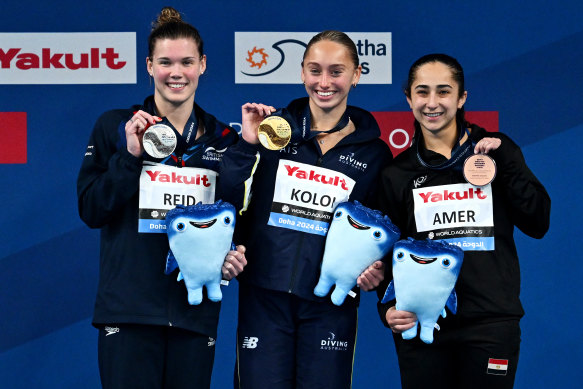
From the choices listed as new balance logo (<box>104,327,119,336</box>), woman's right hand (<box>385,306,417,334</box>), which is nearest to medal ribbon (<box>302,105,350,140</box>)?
woman's right hand (<box>385,306,417,334</box>)

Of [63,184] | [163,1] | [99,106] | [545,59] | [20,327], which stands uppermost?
[163,1]

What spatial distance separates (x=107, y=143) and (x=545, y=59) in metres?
2.16

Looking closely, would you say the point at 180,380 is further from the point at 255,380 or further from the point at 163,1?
the point at 163,1

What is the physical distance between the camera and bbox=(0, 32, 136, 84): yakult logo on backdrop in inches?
138

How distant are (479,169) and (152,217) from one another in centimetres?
96

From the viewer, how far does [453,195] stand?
2.32 meters

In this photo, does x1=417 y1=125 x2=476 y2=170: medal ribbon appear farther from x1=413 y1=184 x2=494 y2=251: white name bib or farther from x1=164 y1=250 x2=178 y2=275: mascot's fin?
x1=164 y1=250 x2=178 y2=275: mascot's fin

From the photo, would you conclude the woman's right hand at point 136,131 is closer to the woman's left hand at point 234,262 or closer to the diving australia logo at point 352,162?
the woman's left hand at point 234,262

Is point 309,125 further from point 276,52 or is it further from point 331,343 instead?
point 276,52

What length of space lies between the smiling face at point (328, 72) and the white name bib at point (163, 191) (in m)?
0.43

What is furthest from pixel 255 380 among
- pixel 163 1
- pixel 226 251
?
pixel 163 1

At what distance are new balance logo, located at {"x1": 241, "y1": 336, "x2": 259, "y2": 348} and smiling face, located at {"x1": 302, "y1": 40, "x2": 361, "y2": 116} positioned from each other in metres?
0.73

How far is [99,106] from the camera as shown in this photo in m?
3.52

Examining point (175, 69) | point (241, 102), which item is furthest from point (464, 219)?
point (241, 102)
